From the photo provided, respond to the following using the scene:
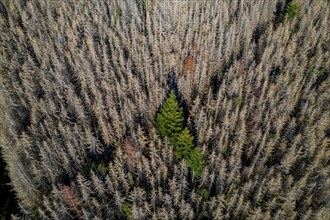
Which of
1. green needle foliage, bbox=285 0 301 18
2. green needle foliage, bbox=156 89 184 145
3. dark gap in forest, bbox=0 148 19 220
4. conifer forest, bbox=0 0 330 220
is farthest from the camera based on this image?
green needle foliage, bbox=285 0 301 18

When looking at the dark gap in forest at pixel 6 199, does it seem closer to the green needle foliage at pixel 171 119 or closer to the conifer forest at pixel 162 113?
the conifer forest at pixel 162 113

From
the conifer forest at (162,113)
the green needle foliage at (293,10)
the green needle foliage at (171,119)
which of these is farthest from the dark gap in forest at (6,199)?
the green needle foliage at (293,10)

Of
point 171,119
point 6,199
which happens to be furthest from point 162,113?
point 6,199

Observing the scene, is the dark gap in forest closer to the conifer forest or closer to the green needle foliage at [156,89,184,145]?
the conifer forest

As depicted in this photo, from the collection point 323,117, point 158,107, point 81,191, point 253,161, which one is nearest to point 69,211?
point 81,191

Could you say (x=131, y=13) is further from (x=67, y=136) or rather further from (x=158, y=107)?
(x=67, y=136)

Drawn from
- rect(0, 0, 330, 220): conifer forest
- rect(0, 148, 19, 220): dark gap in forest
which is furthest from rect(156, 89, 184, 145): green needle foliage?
rect(0, 148, 19, 220): dark gap in forest
